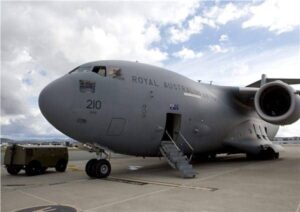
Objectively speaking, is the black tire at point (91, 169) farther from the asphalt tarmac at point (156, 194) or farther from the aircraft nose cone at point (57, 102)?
the aircraft nose cone at point (57, 102)

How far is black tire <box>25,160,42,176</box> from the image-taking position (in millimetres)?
12906

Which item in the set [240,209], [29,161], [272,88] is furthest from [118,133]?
[272,88]

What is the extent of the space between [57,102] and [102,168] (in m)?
2.58

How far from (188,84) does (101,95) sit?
16.6 ft

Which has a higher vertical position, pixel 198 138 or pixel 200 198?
pixel 198 138

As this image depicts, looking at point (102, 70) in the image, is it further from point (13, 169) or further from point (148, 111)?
point (13, 169)

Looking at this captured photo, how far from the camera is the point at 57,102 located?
34.7ft

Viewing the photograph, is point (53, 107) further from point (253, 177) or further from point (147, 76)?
point (253, 177)

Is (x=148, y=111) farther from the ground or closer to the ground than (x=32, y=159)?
farther from the ground

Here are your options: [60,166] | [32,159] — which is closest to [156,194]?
[32,159]

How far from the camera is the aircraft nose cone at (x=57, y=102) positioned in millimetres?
10594

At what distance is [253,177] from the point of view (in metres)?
11.2

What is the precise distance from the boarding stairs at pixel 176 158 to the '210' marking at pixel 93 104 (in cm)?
336

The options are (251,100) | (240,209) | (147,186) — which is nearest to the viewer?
(240,209)
